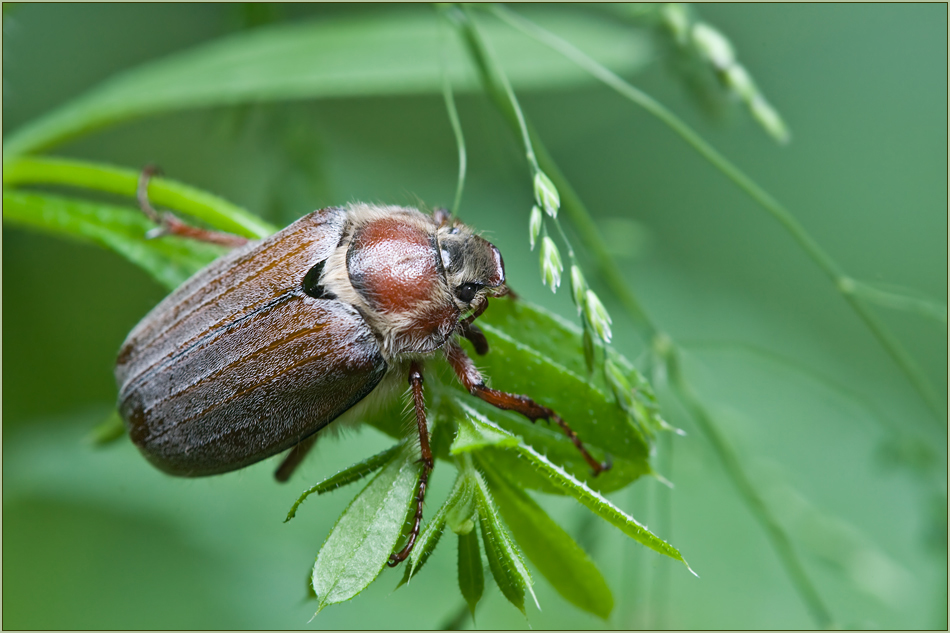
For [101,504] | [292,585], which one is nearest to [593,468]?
[292,585]

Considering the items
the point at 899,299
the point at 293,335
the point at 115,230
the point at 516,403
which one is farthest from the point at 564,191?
the point at 115,230

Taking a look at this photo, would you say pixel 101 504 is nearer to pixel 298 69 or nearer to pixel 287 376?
pixel 287 376

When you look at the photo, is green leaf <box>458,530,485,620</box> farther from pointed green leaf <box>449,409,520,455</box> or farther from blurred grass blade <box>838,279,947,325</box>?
blurred grass blade <box>838,279,947,325</box>

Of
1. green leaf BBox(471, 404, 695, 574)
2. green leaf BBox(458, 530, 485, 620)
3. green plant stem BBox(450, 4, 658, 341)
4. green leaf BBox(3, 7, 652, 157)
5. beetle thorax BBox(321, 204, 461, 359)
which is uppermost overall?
green leaf BBox(3, 7, 652, 157)

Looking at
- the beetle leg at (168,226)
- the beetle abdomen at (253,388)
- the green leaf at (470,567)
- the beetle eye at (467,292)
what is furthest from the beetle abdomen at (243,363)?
the green leaf at (470,567)

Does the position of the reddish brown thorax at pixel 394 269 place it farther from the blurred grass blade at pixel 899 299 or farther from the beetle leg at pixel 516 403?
the blurred grass blade at pixel 899 299

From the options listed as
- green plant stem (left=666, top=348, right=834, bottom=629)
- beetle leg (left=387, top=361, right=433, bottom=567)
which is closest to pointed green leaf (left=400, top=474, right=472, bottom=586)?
beetle leg (left=387, top=361, right=433, bottom=567)
